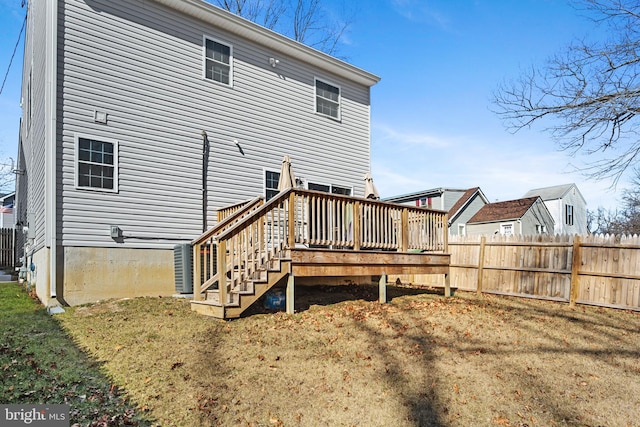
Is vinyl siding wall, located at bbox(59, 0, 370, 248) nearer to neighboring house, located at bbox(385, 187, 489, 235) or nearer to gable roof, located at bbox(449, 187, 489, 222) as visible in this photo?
gable roof, located at bbox(449, 187, 489, 222)

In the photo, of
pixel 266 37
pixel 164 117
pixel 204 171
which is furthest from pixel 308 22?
pixel 204 171

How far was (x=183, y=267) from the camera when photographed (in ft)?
27.0

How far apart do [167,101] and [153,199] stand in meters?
2.28

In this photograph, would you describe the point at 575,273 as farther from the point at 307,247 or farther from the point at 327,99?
the point at 327,99

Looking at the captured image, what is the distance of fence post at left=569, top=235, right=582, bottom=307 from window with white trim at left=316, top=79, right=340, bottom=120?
7192mm

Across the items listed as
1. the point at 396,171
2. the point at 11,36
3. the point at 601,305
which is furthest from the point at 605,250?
the point at 396,171

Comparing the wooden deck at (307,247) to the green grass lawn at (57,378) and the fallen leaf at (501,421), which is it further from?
the fallen leaf at (501,421)

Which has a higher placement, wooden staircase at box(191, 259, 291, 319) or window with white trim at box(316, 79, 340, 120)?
window with white trim at box(316, 79, 340, 120)

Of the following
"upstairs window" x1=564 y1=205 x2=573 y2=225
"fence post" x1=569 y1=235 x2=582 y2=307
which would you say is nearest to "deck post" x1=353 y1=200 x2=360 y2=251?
"fence post" x1=569 y1=235 x2=582 y2=307

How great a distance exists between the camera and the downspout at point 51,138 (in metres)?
7.43

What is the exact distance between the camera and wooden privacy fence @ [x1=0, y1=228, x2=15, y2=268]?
17438 mm

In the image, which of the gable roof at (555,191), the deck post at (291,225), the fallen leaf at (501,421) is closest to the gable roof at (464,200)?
the gable roof at (555,191)

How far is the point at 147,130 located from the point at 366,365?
6972mm

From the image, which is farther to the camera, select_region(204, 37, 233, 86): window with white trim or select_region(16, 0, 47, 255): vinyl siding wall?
Answer: select_region(204, 37, 233, 86): window with white trim
